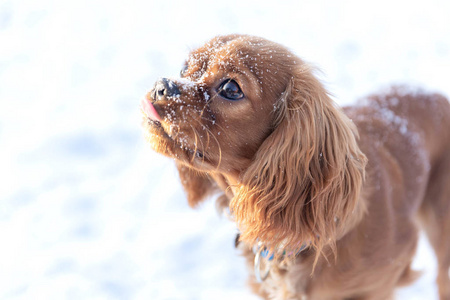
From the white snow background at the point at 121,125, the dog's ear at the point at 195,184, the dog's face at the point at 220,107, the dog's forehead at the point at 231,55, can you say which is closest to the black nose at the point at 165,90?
the dog's face at the point at 220,107

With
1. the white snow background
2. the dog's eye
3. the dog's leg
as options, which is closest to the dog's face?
the dog's eye

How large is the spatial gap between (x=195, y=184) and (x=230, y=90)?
0.90 m

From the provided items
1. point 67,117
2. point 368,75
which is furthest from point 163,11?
point 368,75

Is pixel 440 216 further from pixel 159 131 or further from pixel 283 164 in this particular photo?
pixel 159 131

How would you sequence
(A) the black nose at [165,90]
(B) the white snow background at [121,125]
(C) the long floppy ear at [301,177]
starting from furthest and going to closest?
(B) the white snow background at [121,125], (C) the long floppy ear at [301,177], (A) the black nose at [165,90]

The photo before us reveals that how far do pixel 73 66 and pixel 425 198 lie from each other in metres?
4.04

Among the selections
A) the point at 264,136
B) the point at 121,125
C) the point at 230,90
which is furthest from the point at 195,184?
the point at 121,125

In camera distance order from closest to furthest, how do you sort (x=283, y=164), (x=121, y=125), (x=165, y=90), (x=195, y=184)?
(x=165, y=90) → (x=283, y=164) → (x=195, y=184) → (x=121, y=125)

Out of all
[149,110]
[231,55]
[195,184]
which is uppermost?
[231,55]

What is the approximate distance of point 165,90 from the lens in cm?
220

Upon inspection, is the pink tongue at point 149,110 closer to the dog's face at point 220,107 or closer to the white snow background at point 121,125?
the dog's face at point 220,107

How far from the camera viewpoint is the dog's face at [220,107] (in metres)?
2.21

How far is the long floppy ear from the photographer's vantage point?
2.32 m

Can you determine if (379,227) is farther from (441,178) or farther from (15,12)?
(15,12)
